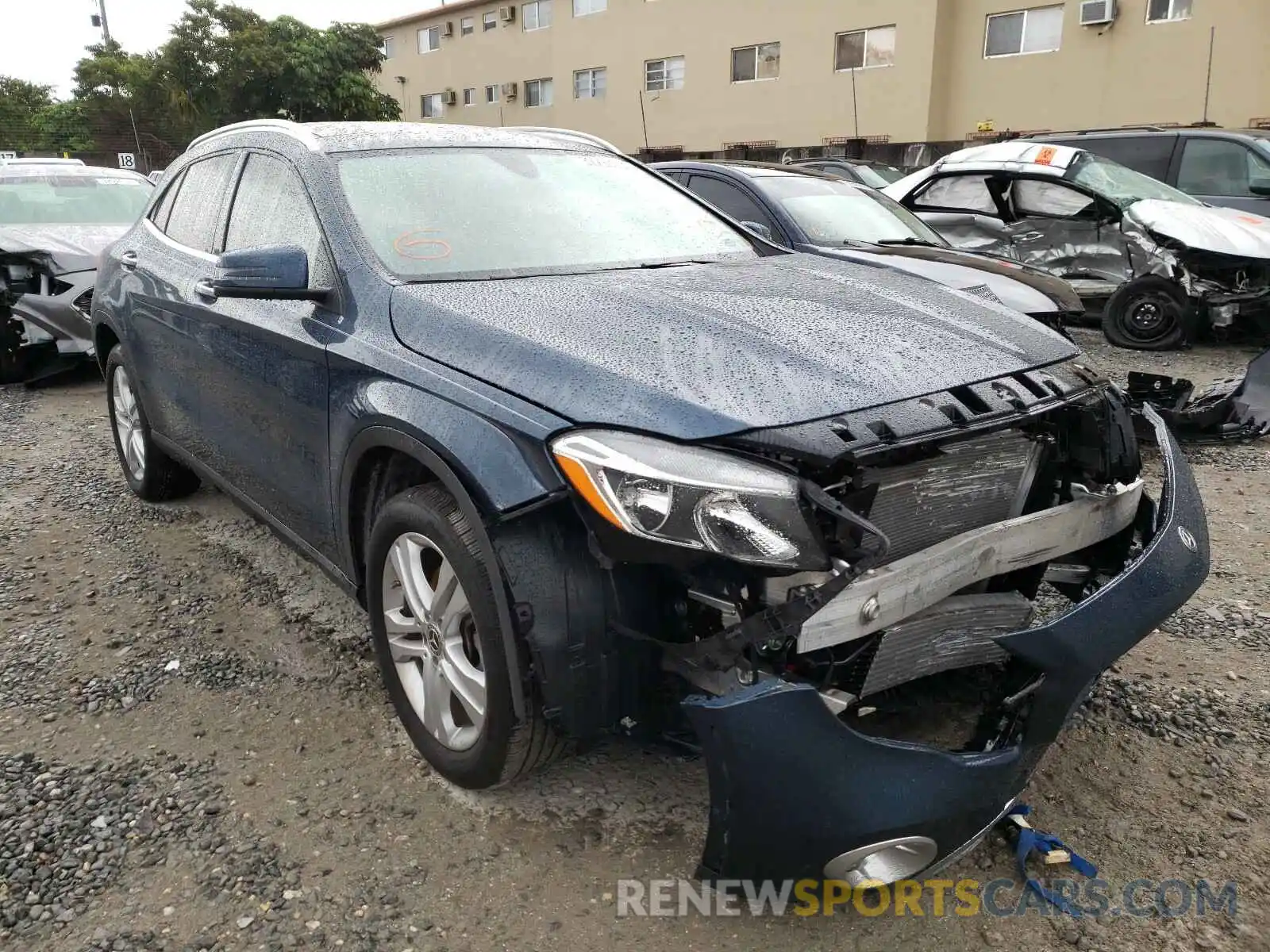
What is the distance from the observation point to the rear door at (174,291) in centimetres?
351

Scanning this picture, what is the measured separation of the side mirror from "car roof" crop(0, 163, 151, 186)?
7396 millimetres

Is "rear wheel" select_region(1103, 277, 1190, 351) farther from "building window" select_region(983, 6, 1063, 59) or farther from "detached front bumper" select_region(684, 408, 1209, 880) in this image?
"building window" select_region(983, 6, 1063, 59)

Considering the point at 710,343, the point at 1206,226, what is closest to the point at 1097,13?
the point at 1206,226

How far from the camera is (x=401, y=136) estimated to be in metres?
3.22

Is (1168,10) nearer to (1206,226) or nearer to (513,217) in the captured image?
(1206,226)

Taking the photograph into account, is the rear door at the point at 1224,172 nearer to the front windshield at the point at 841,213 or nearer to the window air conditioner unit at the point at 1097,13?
the front windshield at the point at 841,213

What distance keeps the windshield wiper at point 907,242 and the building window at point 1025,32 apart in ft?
59.4

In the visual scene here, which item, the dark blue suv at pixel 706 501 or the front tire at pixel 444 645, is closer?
the dark blue suv at pixel 706 501

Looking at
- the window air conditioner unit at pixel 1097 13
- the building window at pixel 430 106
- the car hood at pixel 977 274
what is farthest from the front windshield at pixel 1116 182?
the building window at pixel 430 106

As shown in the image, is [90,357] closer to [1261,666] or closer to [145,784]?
[145,784]

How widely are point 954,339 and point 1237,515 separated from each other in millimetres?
2982

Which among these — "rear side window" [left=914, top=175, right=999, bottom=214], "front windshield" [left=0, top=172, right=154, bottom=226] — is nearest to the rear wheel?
"rear side window" [left=914, top=175, right=999, bottom=214]

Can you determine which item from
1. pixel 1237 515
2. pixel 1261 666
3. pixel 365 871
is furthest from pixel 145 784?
pixel 1237 515

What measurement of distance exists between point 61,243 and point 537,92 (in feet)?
98.9
